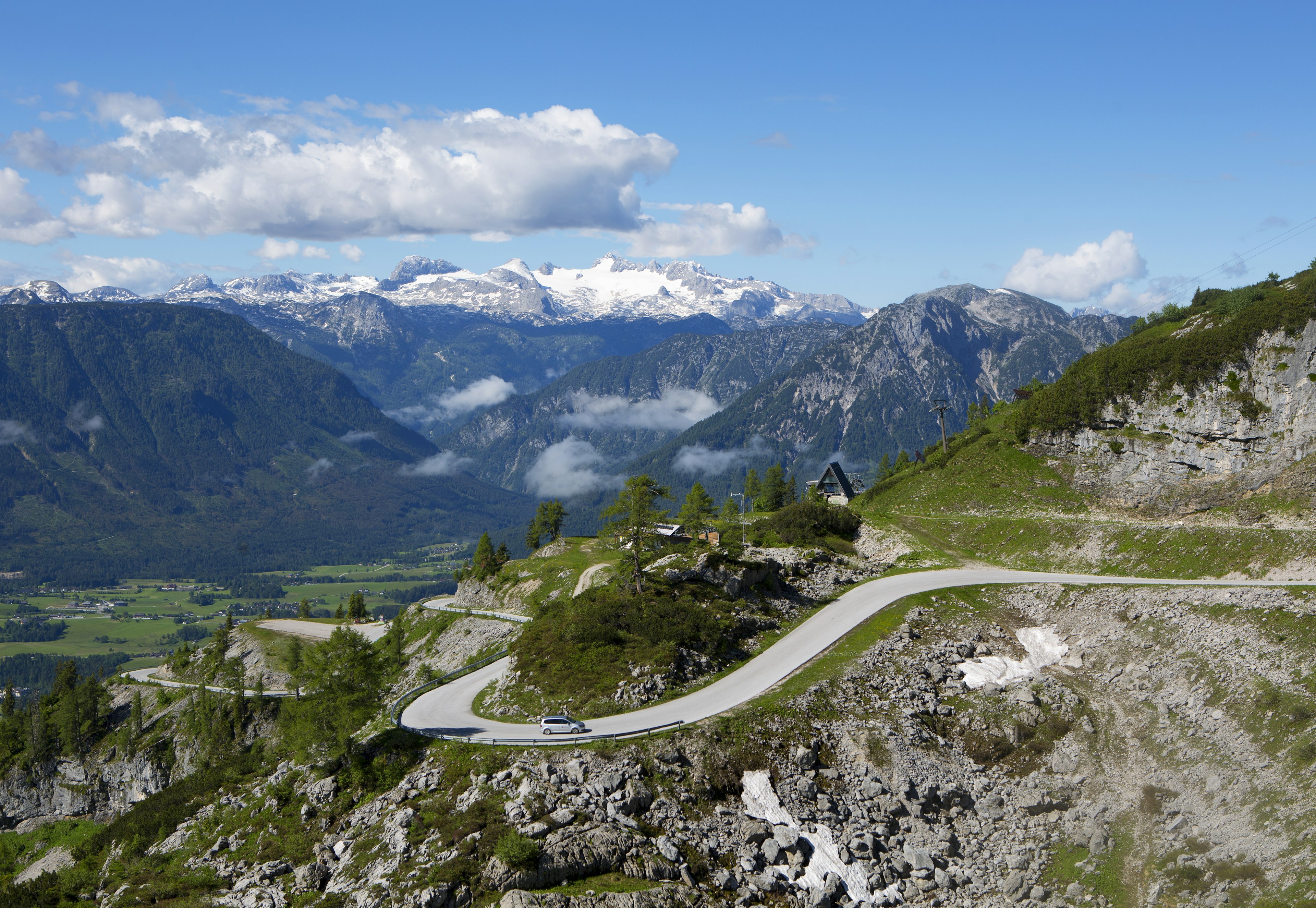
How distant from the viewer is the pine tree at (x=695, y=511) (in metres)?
93.6

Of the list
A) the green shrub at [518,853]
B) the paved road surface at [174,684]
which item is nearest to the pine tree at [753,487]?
A: the paved road surface at [174,684]

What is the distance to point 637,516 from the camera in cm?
7544

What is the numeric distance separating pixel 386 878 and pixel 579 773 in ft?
35.6

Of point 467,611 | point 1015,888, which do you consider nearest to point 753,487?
point 467,611

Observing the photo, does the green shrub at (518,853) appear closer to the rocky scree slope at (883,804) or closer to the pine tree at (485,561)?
the rocky scree slope at (883,804)

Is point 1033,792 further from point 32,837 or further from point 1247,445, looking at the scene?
point 32,837

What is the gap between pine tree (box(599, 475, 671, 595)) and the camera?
247 feet

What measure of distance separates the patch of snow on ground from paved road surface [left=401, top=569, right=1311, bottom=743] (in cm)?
974

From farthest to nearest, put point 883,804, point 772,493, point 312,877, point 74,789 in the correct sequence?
point 772,493, point 74,789, point 883,804, point 312,877

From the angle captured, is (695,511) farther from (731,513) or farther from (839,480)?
(839,480)

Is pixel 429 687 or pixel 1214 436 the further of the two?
pixel 1214 436

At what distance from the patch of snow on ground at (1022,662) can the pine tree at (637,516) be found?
28593mm

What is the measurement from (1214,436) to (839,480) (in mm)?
63211

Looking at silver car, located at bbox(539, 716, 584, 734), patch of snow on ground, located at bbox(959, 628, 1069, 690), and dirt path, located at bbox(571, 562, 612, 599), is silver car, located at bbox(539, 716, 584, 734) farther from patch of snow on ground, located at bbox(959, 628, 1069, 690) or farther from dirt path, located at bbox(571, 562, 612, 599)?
dirt path, located at bbox(571, 562, 612, 599)
